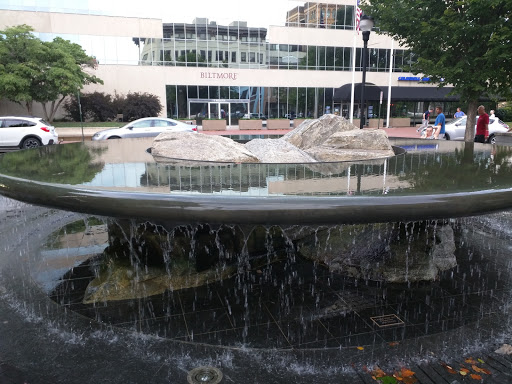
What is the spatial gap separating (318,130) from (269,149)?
5.31 feet

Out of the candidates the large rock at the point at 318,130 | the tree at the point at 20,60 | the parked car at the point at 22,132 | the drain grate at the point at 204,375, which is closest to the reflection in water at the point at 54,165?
the drain grate at the point at 204,375

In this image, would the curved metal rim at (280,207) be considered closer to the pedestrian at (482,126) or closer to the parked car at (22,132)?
the pedestrian at (482,126)

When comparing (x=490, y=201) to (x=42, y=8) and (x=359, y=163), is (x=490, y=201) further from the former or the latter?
(x=42, y=8)

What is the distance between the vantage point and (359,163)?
6.05 m

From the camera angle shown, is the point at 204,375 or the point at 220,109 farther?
the point at 220,109

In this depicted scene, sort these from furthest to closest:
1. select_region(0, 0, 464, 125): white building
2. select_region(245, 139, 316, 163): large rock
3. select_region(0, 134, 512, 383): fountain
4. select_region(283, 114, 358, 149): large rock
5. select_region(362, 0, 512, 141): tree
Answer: select_region(0, 0, 464, 125): white building → select_region(362, 0, 512, 141): tree → select_region(283, 114, 358, 149): large rock → select_region(245, 139, 316, 163): large rock → select_region(0, 134, 512, 383): fountain

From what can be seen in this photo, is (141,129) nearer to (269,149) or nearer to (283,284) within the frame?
(269,149)

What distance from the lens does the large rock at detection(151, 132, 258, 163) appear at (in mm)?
6160

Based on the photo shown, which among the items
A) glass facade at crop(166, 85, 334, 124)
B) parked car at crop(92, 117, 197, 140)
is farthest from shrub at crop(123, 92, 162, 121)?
parked car at crop(92, 117, 197, 140)

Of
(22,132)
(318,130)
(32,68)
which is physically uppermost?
(32,68)

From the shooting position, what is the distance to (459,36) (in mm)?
13250

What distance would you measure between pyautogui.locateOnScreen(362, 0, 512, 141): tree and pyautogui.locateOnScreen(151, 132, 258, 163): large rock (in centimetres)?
976

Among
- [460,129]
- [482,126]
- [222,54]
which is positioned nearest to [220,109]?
[222,54]

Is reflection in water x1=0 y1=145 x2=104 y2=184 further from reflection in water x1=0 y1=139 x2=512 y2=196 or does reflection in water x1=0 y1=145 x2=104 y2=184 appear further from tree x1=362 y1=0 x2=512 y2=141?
tree x1=362 y1=0 x2=512 y2=141
